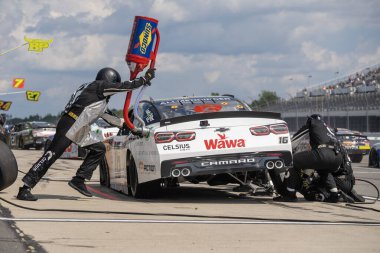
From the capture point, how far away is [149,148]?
32.2ft

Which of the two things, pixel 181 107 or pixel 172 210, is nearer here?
pixel 172 210

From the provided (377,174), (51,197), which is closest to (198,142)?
(51,197)

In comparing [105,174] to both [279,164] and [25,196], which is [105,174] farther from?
[279,164]

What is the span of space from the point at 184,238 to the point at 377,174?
1258 centimetres

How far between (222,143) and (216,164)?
273 mm

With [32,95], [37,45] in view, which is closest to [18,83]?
[32,95]

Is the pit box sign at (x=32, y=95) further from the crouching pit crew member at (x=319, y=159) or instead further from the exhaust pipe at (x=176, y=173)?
the exhaust pipe at (x=176, y=173)

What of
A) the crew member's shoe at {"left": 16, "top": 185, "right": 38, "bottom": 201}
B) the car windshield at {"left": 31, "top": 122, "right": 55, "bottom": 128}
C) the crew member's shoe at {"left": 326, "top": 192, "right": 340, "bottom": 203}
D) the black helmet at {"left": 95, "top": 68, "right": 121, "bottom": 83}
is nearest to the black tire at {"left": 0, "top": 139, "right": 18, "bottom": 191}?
the crew member's shoe at {"left": 16, "top": 185, "right": 38, "bottom": 201}

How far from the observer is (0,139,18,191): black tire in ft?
31.5

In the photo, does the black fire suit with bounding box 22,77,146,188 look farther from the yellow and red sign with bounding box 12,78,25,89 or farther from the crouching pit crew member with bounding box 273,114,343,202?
the yellow and red sign with bounding box 12,78,25,89

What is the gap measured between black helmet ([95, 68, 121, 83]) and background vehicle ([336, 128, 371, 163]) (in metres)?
17.3

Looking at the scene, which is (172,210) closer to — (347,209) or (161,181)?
(161,181)

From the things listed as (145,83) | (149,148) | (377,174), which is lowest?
(377,174)

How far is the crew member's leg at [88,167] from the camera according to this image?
408 inches
